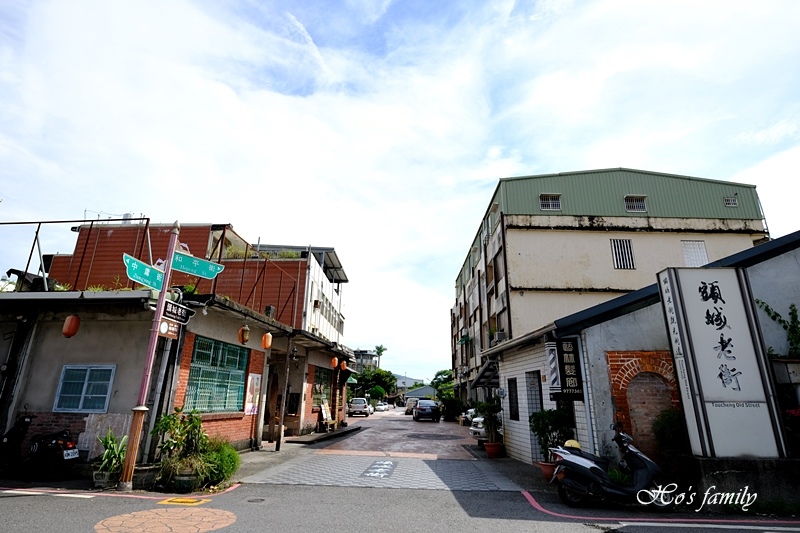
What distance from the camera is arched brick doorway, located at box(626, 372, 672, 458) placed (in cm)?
828

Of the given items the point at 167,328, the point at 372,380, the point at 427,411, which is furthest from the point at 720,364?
the point at 372,380

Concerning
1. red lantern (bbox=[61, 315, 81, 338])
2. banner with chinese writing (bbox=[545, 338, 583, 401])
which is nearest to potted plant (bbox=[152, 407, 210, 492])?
red lantern (bbox=[61, 315, 81, 338])

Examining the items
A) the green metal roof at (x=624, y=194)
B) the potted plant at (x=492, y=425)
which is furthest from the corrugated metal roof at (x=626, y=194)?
the potted plant at (x=492, y=425)

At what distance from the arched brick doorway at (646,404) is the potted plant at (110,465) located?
9892mm

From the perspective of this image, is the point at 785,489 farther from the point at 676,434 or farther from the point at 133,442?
the point at 133,442

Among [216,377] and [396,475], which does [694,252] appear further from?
[216,377]

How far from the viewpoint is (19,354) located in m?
9.23

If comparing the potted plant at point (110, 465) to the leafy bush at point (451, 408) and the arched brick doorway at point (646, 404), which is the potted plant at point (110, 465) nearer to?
the arched brick doorway at point (646, 404)

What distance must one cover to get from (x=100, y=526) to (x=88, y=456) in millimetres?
4110

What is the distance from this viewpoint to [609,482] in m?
6.79

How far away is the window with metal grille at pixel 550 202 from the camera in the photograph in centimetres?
2265

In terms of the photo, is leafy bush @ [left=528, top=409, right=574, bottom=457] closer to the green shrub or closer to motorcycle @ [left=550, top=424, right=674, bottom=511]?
motorcycle @ [left=550, top=424, right=674, bottom=511]

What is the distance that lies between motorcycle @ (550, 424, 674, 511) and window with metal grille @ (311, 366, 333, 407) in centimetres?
1404

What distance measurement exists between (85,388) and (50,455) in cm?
146
